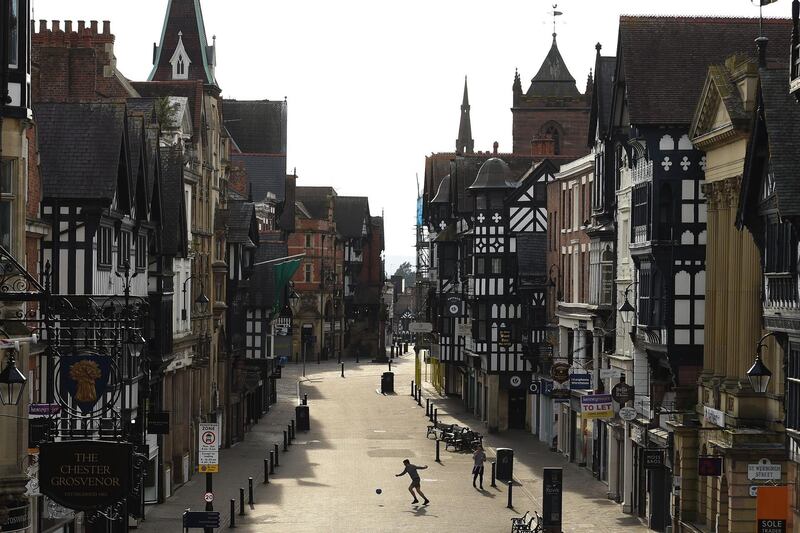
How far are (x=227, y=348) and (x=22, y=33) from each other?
44.3 metres

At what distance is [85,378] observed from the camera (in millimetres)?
25734

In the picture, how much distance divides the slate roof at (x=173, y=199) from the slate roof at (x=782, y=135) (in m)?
23.2

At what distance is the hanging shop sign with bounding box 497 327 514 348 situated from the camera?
7094cm

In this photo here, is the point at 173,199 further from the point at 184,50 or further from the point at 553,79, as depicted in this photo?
the point at 553,79

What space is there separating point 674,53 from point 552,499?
42.3 feet

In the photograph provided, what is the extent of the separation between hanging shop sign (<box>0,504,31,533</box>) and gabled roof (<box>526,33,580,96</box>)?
308ft

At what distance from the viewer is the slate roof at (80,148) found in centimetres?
3725

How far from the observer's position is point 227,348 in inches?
2616

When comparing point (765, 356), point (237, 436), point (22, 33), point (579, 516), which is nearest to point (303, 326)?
point (237, 436)

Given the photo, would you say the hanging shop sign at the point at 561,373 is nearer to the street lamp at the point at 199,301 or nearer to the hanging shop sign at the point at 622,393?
the hanging shop sign at the point at 622,393

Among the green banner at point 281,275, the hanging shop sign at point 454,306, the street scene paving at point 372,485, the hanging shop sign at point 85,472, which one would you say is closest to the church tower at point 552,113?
the hanging shop sign at point 454,306

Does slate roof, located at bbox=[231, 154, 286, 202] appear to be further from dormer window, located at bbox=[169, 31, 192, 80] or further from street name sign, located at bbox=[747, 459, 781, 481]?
street name sign, located at bbox=[747, 459, 781, 481]

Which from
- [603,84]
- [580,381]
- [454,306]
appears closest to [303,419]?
[454,306]

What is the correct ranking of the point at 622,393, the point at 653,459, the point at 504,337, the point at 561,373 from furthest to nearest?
1. the point at 504,337
2. the point at 561,373
3. the point at 622,393
4. the point at 653,459
